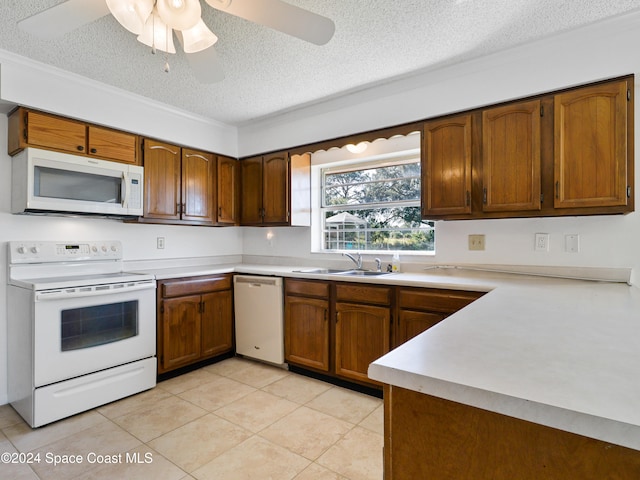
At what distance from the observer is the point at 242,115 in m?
3.55

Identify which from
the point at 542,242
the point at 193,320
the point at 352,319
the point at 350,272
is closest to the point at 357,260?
the point at 350,272

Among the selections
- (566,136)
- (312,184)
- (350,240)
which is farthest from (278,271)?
(566,136)

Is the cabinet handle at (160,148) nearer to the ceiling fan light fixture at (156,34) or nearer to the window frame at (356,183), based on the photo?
the window frame at (356,183)

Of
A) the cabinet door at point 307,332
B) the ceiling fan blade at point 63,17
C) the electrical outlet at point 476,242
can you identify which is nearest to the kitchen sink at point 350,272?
the cabinet door at point 307,332

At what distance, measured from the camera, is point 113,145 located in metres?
2.83

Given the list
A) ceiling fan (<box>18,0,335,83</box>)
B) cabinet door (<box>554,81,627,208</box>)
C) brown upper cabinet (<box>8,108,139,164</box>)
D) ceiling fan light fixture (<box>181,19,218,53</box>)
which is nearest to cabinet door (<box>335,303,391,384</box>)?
cabinet door (<box>554,81,627,208</box>)

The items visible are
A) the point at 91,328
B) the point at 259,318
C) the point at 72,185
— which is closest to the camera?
the point at 91,328

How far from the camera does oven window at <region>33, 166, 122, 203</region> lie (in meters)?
2.41

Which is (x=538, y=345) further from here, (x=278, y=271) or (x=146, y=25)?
(x=278, y=271)

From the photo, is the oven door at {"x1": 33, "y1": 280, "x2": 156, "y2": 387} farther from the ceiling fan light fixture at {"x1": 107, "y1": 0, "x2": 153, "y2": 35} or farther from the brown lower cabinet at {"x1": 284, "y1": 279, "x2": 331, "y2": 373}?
the ceiling fan light fixture at {"x1": 107, "y1": 0, "x2": 153, "y2": 35}

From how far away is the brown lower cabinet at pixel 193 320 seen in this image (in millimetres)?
2914

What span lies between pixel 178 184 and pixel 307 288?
1629 millimetres

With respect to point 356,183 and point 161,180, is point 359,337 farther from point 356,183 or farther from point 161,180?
point 161,180

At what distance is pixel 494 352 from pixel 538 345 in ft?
0.49
